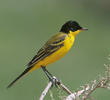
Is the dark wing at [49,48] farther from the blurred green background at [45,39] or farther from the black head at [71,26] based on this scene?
the blurred green background at [45,39]

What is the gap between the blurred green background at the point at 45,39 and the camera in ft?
28.2

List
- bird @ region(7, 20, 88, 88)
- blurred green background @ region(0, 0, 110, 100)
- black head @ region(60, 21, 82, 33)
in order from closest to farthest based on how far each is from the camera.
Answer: bird @ region(7, 20, 88, 88)
black head @ region(60, 21, 82, 33)
blurred green background @ region(0, 0, 110, 100)

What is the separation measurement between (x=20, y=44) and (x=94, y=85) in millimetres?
8324

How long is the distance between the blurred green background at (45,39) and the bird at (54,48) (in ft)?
8.14

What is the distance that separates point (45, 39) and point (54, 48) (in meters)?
6.80

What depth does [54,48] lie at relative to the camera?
198 inches

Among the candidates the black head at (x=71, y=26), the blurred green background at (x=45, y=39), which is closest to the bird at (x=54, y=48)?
the black head at (x=71, y=26)

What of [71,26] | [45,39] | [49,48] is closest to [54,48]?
[49,48]

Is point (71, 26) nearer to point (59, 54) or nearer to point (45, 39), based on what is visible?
point (59, 54)

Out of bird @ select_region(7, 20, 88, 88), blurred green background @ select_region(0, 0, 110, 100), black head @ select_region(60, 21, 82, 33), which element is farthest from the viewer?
blurred green background @ select_region(0, 0, 110, 100)

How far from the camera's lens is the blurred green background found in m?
8.59

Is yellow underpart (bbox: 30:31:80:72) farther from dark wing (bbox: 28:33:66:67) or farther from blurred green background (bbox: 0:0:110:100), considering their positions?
blurred green background (bbox: 0:0:110:100)

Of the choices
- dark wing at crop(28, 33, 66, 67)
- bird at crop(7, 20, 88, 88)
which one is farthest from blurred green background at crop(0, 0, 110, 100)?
dark wing at crop(28, 33, 66, 67)

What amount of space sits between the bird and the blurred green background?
248 centimetres
